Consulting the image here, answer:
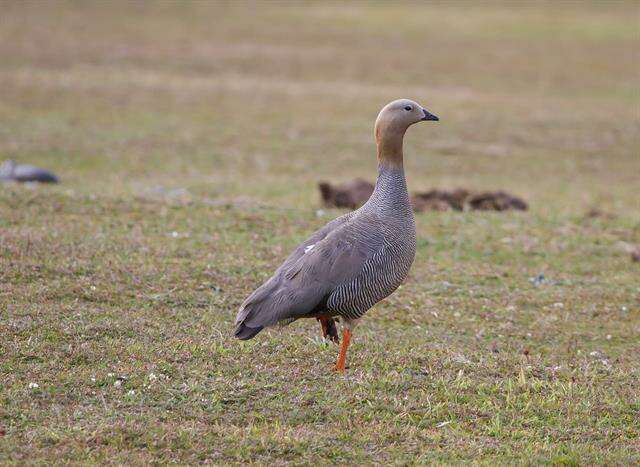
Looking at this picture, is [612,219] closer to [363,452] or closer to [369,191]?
[369,191]

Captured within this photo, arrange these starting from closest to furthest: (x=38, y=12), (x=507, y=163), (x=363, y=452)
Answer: (x=363, y=452), (x=507, y=163), (x=38, y=12)

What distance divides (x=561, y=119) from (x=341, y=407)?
17872 millimetres

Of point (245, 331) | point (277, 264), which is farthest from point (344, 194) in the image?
point (245, 331)

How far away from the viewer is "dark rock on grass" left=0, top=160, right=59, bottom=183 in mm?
13688

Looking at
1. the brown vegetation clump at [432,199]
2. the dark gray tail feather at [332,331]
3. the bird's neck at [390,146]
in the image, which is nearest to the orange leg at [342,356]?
the dark gray tail feather at [332,331]

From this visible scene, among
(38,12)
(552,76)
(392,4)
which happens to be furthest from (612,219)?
(392,4)

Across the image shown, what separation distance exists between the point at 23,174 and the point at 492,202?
648 centimetres

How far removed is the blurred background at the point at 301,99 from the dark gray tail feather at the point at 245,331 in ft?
23.3

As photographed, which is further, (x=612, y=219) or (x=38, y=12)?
(x=38, y=12)

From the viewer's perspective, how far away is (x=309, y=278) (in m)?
6.98

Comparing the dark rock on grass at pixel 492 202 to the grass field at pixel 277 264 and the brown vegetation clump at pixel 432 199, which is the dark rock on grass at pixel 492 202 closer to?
the brown vegetation clump at pixel 432 199

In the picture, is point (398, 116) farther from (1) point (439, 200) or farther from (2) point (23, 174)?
(2) point (23, 174)

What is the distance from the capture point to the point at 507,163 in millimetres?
18797

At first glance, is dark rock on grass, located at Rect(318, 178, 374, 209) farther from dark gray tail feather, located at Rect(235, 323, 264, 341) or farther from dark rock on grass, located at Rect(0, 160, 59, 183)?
dark gray tail feather, located at Rect(235, 323, 264, 341)
